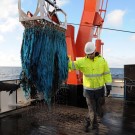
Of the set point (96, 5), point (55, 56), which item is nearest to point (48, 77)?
point (55, 56)

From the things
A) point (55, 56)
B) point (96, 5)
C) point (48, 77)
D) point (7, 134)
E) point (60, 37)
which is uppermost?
point (96, 5)

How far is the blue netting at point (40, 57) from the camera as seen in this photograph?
10.3ft

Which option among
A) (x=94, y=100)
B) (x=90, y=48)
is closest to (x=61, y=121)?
(x=94, y=100)

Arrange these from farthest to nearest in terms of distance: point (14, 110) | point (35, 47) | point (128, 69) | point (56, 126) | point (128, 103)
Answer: point (128, 69) < point (128, 103) < point (14, 110) < point (56, 126) < point (35, 47)

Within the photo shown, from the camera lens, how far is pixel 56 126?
5621 mm

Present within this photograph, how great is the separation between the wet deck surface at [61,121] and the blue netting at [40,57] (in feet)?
7.24

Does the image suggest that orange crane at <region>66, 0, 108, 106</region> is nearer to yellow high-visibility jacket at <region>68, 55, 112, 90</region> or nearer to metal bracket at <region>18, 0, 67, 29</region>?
yellow high-visibility jacket at <region>68, 55, 112, 90</region>

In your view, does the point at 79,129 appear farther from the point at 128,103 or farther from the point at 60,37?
the point at 128,103

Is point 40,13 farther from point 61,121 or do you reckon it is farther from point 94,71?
point 61,121

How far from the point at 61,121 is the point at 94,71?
1782mm

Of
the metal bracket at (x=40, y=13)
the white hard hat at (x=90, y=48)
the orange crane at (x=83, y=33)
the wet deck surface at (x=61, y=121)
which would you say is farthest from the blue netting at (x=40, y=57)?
the orange crane at (x=83, y=33)

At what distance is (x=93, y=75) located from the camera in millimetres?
4992

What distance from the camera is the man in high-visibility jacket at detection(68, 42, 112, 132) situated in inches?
195

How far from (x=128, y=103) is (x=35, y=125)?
4.01 metres
